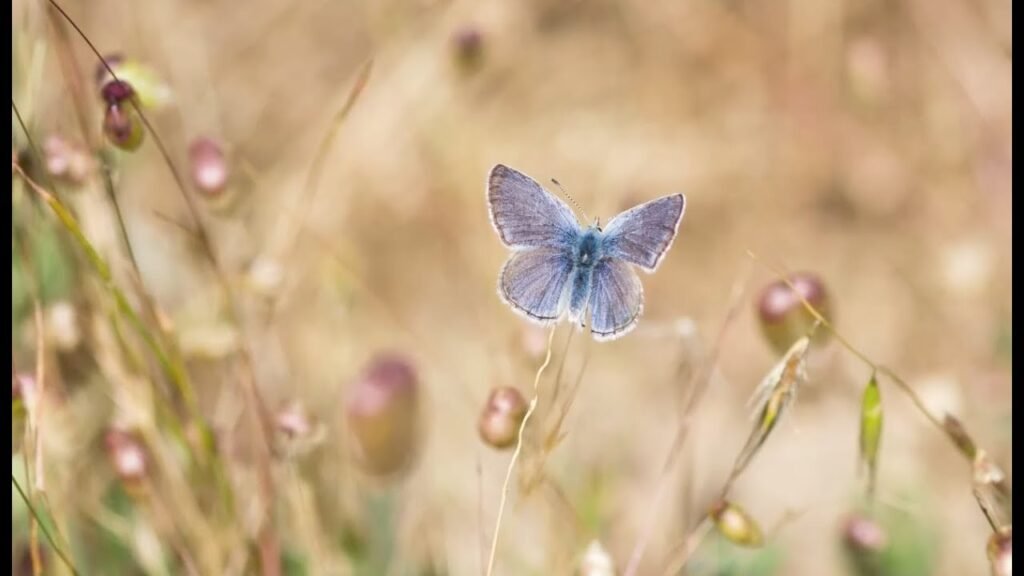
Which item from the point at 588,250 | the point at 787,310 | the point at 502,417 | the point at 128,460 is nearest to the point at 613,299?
the point at 588,250

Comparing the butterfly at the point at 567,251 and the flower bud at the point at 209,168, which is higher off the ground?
the flower bud at the point at 209,168

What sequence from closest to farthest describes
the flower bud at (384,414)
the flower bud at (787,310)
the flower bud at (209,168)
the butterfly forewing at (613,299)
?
the butterfly forewing at (613,299), the flower bud at (787,310), the flower bud at (209,168), the flower bud at (384,414)

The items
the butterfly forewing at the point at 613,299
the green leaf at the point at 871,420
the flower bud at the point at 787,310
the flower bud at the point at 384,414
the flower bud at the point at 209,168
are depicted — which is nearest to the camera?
the butterfly forewing at the point at 613,299

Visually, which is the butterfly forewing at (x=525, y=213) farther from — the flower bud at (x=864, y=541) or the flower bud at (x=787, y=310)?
the flower bud at (x=864, y=541)

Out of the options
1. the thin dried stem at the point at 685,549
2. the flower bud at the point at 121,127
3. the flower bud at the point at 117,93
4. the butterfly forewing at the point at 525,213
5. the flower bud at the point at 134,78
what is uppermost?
the flower bud at the point at 134,78

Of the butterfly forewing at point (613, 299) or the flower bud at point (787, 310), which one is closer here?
the butterfly forewing at point (613, 299)

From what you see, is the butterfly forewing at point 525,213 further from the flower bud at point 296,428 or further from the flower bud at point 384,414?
the flower bud at point 384,414

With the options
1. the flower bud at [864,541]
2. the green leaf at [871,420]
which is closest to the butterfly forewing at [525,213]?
the green leaf at [871,420]
